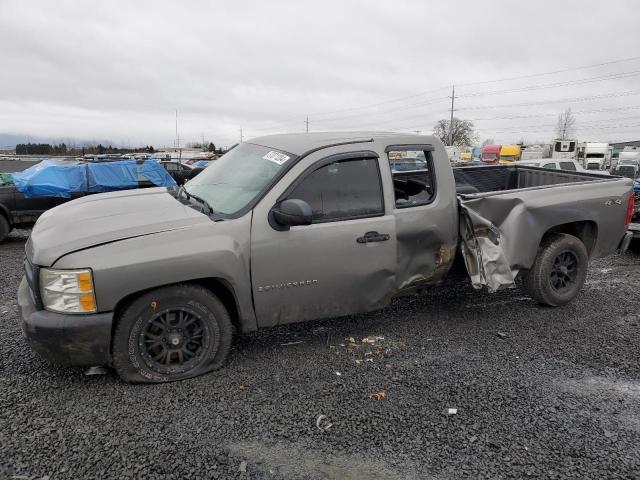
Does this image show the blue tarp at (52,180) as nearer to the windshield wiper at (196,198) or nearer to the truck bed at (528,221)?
the windshield wiper at (196,198)

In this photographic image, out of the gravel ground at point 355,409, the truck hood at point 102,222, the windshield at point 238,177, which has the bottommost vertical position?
the gravel ground at point 355,409

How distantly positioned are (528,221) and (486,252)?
58 cm

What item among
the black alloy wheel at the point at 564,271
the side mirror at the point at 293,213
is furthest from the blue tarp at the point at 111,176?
the black alloy wheel at the point at 564,271

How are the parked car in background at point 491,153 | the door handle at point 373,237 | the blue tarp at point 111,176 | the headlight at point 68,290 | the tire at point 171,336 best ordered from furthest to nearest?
→ the parked car in background at point 491,153 < the blue tarp at point 111,176 < the door handle at point 373,237 < the tire at point 171,336 < the headlight at point 68,290

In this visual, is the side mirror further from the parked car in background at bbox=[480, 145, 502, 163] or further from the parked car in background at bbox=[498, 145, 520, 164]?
the parked car in background at bbox=[480, 145, 502, 163]

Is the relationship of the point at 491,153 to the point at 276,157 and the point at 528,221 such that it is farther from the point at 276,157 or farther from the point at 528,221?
the point at 276,157

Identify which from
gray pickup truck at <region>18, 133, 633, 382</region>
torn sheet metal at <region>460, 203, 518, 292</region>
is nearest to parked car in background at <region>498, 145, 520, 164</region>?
gray pickup truck at <region>18, 133, 633, 382</region>

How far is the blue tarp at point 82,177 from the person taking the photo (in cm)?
913

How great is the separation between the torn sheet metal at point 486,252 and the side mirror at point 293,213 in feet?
5.82

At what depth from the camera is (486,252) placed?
14.7ft

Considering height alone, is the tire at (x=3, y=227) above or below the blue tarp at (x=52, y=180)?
below

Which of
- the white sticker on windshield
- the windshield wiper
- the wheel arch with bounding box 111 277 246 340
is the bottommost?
the wheel arch with bounding box 111 277 246 340

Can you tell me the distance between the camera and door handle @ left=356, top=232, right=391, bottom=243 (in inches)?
153

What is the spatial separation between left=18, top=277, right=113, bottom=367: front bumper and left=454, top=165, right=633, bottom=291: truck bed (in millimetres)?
3216
